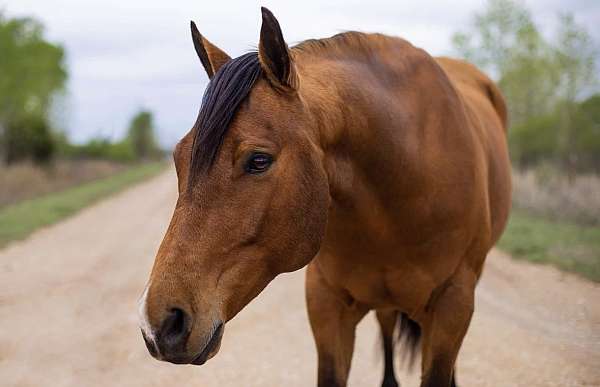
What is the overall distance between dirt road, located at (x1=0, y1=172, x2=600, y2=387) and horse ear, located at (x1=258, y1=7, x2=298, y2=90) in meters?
3.22

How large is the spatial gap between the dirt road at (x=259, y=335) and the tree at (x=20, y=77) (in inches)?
754

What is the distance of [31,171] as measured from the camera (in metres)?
24.8

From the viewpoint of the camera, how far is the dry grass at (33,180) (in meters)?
21.0

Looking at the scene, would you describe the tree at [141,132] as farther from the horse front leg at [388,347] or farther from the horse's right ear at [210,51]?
the horse's right ear at [210,51]

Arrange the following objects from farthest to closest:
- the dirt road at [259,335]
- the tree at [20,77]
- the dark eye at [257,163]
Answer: the tree at [20,77]
the dirt road at [259,335]
the dark eye at [257,163]

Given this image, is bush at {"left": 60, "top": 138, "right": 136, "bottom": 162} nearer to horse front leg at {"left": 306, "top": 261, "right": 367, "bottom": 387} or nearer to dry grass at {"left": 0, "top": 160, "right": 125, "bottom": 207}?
dry grass at {"left": 0, "top": 160, "right": 125, "bottom": 207}

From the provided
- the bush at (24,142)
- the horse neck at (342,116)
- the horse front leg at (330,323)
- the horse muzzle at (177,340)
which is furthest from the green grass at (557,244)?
the bush at (24,142)

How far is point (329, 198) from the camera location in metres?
2.36

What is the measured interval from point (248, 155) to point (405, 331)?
2562 millimetres

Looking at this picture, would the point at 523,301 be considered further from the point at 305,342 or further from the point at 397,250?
the point at 397,250

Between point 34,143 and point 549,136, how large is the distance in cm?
2021

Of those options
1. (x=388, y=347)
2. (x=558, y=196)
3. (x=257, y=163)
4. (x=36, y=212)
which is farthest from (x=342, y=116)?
(x=36, y=212)

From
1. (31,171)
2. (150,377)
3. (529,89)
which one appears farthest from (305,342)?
(31,171)

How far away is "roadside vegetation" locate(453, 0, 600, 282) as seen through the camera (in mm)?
10297
